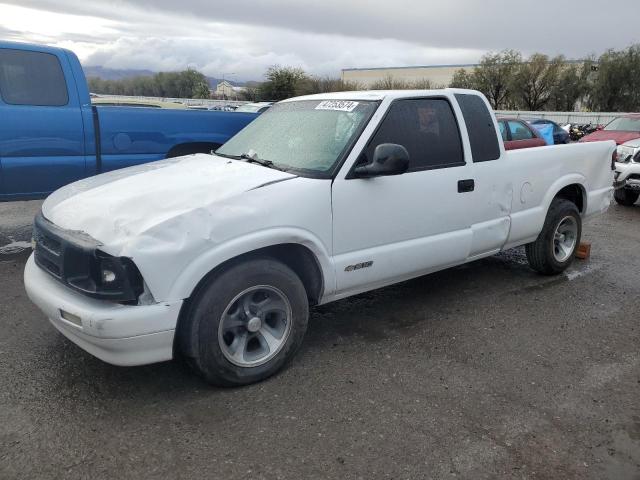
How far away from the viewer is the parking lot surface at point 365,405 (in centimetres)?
277

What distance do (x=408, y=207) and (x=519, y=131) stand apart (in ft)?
30.8

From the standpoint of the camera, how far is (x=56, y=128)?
230 inches

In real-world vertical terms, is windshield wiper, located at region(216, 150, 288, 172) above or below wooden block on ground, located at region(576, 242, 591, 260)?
above

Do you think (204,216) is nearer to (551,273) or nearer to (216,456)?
(216,456)

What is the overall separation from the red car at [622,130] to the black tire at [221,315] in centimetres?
1110

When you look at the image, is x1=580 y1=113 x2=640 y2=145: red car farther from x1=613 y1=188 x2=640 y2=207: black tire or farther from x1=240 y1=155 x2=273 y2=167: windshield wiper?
x1=240 y1=155 x2=273 y2=167: windshield wiper

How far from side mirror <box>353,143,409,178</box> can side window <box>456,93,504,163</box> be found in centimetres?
119

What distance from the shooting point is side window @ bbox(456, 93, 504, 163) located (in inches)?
181

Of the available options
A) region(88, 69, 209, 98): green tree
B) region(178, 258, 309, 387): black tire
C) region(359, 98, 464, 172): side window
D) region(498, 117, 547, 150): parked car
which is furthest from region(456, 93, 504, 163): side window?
region(88, 69, 209, 98): green tree

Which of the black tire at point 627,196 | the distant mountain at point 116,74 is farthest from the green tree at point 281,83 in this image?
the black tire at point 627,196

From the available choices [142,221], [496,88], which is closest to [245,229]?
[142,221]

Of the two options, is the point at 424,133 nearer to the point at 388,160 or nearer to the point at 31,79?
the point at 388,160

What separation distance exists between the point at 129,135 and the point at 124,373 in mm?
3477

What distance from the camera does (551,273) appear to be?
18.8ft
